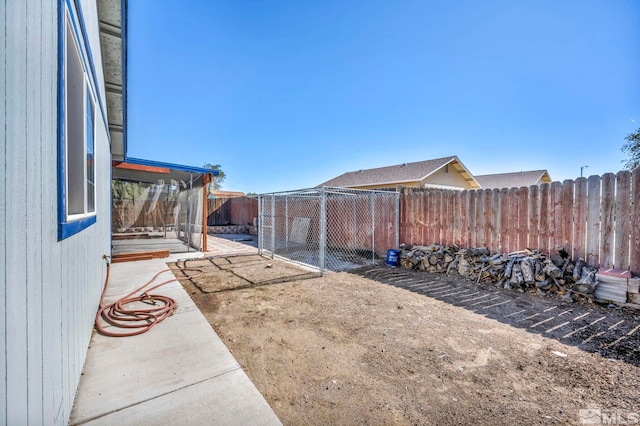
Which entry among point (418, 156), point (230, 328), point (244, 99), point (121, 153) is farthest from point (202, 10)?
point (418, 156)

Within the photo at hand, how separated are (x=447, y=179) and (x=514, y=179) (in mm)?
8260

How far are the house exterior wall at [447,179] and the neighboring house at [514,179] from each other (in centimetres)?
391

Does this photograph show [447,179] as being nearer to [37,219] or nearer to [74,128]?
[74,128]

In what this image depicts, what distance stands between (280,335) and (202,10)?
8.31 meters

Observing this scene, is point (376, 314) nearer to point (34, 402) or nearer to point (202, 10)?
point (34, 402)

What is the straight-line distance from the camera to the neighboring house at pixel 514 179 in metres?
19.2

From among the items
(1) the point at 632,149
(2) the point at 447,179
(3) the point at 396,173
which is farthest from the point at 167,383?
(1) the point at 632,149

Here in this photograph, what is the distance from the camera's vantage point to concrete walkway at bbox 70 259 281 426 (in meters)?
A: 1.69

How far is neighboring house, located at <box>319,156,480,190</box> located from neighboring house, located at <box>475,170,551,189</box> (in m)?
3.54

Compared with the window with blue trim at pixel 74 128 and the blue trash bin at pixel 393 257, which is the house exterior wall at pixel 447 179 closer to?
the blue trash bin at pixel 393 257

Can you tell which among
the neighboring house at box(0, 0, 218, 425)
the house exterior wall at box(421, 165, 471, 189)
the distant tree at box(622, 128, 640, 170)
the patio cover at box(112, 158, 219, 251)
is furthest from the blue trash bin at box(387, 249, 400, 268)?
the distant tree at box(622, 128, 640, 170)

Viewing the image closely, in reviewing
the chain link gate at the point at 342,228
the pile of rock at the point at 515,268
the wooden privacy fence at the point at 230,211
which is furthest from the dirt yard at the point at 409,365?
the wooden privacy fence at the point at 230,211

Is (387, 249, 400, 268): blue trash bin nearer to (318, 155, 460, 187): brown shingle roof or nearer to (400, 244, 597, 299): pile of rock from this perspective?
(400, 244, 597, 299): pile of rock

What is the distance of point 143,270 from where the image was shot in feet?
18.7
